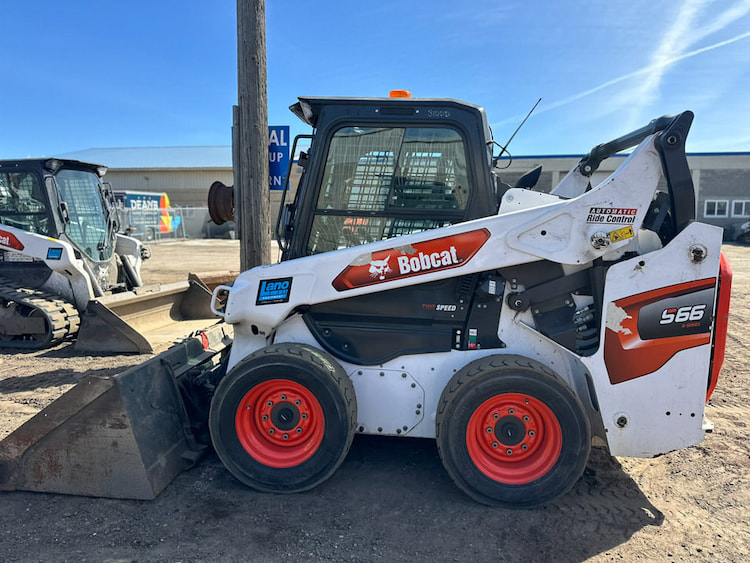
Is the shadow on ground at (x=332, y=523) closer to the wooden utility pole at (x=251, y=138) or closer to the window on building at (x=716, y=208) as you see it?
the wooden utility pole at (x=251, y=138)

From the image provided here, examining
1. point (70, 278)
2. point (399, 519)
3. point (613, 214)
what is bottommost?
point (399, 519)

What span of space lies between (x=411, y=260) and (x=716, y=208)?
3615 cm

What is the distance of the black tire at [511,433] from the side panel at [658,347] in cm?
32

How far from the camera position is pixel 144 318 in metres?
7.23

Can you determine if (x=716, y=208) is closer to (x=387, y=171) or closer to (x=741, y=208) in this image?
(x=741, y=208)

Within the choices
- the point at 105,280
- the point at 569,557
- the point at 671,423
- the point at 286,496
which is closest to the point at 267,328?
the point at 286,496

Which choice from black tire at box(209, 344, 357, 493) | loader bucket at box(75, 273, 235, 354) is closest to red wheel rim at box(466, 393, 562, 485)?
black tire at box(209, 344, 357, 493)

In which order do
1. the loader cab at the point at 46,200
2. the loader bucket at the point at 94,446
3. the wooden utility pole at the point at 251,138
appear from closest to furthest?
the loader bucket at the point at 94,446
the wooden utility pole at the point at 251,138
the loader cab at the point at 46,200

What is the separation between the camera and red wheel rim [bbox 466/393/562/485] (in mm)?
3125

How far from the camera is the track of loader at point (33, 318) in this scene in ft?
21.5

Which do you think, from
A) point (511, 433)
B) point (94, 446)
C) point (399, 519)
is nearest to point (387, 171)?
point (511, 433)

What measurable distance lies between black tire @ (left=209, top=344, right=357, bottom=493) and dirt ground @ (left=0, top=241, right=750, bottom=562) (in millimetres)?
159

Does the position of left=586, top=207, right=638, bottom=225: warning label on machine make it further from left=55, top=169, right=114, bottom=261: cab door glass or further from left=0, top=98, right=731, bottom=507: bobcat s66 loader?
left=55, top=169, right=114, bottom=261: cab door glass

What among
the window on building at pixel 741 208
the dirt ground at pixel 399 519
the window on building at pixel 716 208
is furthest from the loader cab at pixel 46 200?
the window on building at pixel 741 208
